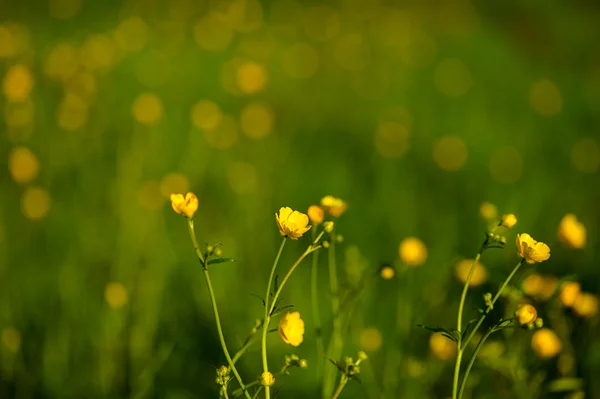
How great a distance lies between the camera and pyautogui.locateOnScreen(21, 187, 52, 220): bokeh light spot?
6.36ft

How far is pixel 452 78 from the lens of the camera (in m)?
3.72

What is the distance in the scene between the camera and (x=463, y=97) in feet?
11.6

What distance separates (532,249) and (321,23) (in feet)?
13.4

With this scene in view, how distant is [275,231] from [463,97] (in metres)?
1.99

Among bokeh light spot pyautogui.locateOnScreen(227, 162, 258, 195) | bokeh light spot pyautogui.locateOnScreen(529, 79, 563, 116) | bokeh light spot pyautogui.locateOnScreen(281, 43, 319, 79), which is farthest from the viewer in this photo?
bokeh light spot pyautogui.locateOnScreen(281, 43, 319, 79)

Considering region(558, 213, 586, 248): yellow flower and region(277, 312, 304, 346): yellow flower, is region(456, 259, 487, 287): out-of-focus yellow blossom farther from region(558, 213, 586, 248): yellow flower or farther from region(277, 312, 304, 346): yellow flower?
region(277, 312, 304, 346): yellow flower

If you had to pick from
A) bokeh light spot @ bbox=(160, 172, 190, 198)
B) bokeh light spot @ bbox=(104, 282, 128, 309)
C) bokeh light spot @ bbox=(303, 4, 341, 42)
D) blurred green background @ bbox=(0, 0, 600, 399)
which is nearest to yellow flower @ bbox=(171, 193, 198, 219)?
blurred green background @ bbox=(0, 0, 600, 399)

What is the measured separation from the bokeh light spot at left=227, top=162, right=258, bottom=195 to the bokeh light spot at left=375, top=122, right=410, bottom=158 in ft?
2.26

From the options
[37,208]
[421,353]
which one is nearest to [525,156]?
[421,353]

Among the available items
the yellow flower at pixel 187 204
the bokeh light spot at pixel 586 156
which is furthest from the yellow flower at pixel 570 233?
the bokeh light spot at pixel 586 156

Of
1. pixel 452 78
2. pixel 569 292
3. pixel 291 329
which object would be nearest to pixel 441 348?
pixel 569 292

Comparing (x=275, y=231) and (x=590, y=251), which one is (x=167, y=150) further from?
(x=590, y=251)

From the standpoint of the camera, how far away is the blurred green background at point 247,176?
1507 mm

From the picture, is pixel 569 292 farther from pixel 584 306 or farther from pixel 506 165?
pixel 506 165
